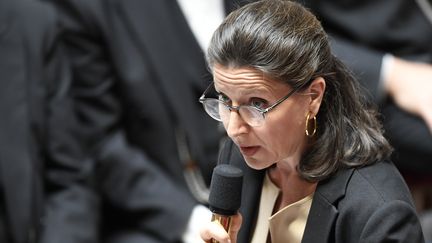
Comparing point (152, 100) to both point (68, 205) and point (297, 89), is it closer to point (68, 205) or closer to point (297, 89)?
point (68, 205)

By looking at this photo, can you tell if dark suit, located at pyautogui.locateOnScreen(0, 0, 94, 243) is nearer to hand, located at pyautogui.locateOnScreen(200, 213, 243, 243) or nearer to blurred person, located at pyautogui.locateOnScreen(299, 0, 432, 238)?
blurred person, located at pyautogui.locateOnScreen(299, 0, 432, 238)

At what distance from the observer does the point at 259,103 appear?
97 centimetres

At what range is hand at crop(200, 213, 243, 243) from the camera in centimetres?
96

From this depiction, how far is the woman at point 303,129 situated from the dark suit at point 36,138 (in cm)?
77

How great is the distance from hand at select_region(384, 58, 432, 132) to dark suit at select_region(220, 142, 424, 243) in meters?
0.70

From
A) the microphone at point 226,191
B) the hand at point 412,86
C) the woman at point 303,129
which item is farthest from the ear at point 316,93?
the hand at point 412,86

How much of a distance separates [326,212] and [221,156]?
180 mm

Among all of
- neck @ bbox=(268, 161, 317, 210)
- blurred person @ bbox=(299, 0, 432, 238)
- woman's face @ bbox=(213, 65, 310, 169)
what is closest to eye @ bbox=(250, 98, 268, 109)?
woman's face @ bbox=(213, 65, 310, 169)

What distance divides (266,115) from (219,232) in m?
0.14

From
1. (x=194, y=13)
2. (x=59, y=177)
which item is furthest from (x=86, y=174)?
(x=194, y=13)

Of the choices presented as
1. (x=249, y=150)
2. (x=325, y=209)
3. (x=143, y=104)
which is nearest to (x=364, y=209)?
(x=325, y=209)

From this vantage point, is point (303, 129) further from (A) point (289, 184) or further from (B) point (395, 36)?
(B) point (395, 36)

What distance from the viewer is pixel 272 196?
1.10 metres

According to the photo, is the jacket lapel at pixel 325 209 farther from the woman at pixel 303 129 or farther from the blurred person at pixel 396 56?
the blurred person at pixel 396 56
